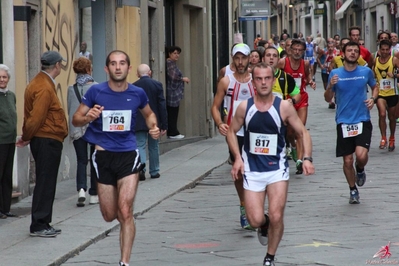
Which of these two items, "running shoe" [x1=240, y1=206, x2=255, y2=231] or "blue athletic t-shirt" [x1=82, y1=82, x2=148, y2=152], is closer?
"blue athletic t-shirt" [x1=82, y1=82, x2=148, y2=152]

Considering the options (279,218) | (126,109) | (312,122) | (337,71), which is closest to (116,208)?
(126,109)

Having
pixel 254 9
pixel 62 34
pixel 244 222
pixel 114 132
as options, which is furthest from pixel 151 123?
pixel 254 9

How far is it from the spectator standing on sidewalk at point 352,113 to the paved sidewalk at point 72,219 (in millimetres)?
2297

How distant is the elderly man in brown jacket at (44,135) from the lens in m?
9.27

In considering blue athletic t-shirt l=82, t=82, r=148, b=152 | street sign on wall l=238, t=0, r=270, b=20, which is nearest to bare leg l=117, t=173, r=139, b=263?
blue athletic t-shirt l=82, t=82, r=148, b=152

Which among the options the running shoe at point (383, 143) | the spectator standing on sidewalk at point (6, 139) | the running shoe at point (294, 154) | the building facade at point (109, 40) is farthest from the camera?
the running shoe at point (383, 143)

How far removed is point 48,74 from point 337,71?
3.45 m

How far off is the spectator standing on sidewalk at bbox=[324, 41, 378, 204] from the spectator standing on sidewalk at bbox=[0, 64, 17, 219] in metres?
3.50

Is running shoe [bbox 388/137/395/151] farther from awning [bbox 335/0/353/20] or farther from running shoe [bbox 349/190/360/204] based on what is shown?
awning [bbox 335/0/353/20]

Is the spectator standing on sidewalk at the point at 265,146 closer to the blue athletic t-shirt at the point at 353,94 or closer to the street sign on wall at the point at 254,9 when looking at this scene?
the blue athletic t-shirt at the point at 353,94

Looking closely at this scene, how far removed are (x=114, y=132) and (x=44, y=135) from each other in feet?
5.94

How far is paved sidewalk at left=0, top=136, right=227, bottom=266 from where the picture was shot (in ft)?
27.6

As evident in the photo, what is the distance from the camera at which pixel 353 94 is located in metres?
11.1

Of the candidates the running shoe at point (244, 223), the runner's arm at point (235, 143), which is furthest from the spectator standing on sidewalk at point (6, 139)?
the runner's arm at point (235, 143)
